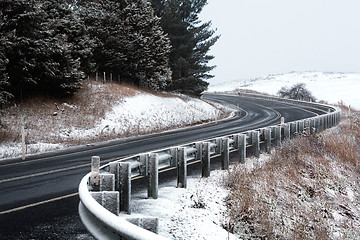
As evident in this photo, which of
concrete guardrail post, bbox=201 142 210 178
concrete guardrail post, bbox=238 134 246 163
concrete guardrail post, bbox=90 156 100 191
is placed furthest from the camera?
concrete guardrail post, bbox=238 134 246 163

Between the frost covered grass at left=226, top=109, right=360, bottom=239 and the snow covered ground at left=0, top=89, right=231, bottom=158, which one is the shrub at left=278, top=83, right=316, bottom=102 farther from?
the frost covered grass at left=226, top=109, right=360, bottom=239

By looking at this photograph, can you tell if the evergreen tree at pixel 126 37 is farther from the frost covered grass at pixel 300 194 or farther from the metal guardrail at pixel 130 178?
the frost covered grass at pixel 300 194

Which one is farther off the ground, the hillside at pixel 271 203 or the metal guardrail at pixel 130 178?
the metal guardrail at pixel 130 178

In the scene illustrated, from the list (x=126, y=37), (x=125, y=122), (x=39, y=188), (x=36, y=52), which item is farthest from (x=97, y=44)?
(x=39, y=188)

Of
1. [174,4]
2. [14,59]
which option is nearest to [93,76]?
[14,59]

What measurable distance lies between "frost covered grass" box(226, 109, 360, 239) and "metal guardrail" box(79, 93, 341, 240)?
0.84 meters

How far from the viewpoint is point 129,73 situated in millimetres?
29641

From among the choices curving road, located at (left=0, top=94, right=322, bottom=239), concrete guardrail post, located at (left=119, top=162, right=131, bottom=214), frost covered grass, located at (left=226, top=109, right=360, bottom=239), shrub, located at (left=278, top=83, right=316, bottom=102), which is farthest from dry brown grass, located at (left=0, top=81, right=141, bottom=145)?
shrub, located at (left=278, top=83, right=316, bottom=102)

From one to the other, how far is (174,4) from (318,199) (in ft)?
105

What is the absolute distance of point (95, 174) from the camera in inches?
172

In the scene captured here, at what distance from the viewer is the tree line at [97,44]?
16219mm

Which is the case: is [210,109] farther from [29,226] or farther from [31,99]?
[29,226]

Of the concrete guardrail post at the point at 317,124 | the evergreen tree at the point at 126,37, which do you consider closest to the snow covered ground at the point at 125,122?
the evergreen tree at the point at 126,37

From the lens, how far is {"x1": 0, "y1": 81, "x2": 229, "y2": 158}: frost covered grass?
15.0 m
